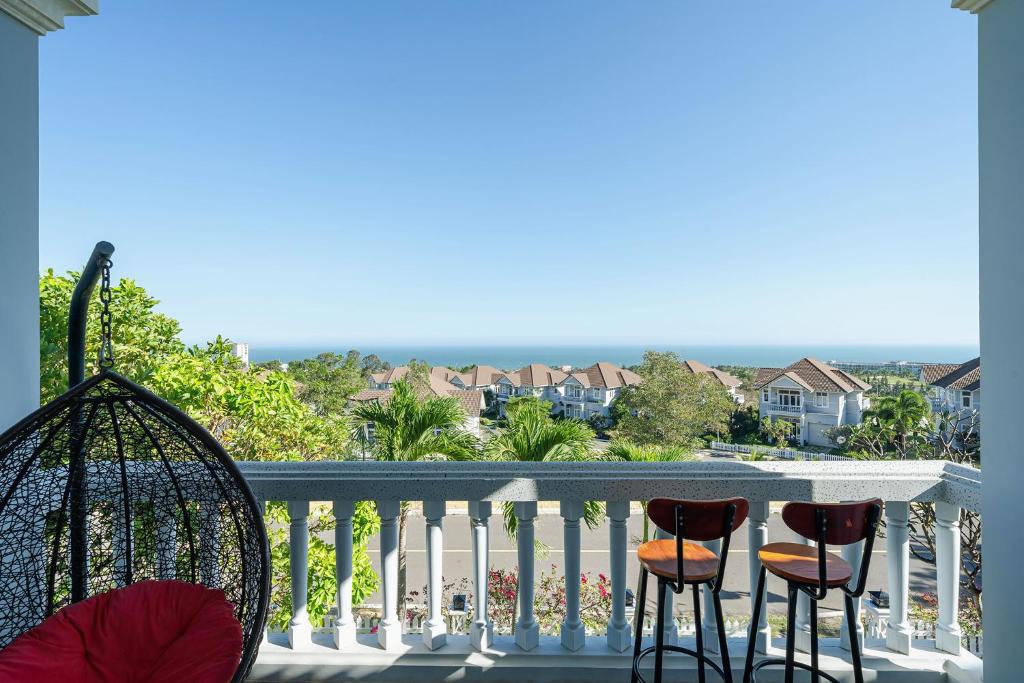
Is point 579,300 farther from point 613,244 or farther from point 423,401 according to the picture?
point 423,401

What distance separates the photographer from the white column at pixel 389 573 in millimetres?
1633

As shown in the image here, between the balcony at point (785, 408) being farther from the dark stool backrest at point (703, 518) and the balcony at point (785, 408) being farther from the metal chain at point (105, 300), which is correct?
the metal chain at point (105, 300)

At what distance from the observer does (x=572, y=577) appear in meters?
1.69

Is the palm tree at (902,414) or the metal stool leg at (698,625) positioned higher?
the metal stool leg at (698,625)

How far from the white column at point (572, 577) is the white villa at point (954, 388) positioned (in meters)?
4.64

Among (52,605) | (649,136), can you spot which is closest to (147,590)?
(52,605)

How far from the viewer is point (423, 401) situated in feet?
23.9

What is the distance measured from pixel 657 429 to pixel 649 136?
985cm

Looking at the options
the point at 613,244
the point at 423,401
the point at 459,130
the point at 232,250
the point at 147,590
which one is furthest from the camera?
the point at 613,244

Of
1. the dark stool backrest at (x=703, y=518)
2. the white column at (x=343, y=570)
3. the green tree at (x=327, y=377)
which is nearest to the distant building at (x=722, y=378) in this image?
the green tree at (x=327, y=377)

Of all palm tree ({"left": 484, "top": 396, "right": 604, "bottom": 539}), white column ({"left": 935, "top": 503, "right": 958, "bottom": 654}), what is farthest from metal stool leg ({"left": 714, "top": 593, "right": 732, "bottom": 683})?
palm tree ({"left": 484, "top": 396, "right": 604, "bottom": 539})

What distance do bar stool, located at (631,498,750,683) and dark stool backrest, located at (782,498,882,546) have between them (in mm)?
156

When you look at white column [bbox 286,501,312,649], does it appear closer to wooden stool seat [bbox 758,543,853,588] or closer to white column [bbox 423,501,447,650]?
white column [bbox 423,501,447,650]

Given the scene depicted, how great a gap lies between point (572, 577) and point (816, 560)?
824 millimetres
